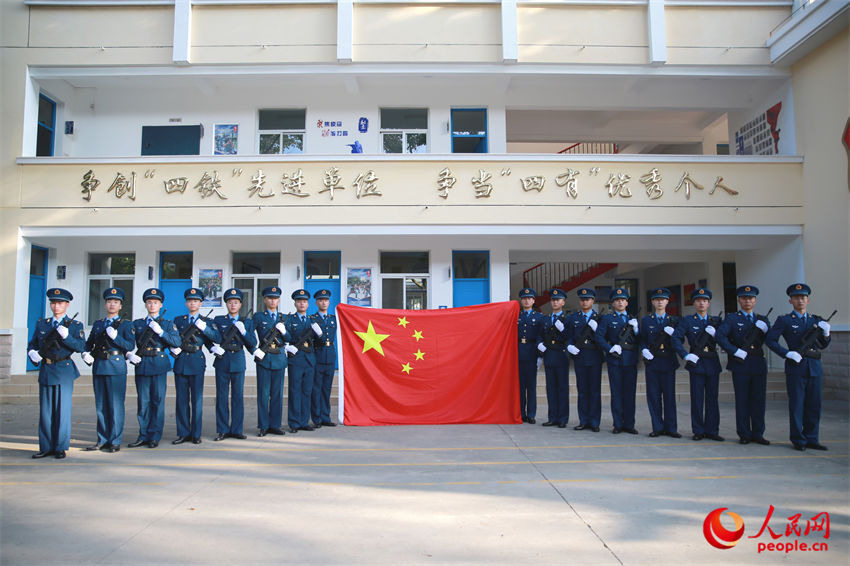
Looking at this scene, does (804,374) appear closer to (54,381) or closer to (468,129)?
(468,129)

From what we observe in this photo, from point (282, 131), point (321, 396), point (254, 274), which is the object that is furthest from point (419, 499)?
point (282, 131)

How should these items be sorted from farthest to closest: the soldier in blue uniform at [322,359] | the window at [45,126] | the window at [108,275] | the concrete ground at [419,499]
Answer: the window at [108,275]
the window at [45,126]
the soldier in blue uniform at [322,359]
the concrete ground at [419,499]

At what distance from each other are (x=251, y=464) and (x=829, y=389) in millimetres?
9921

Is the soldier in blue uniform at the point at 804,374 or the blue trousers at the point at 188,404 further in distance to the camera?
the blue trousers at the point at 188,404

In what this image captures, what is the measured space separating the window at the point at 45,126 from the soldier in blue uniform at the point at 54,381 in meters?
7.43

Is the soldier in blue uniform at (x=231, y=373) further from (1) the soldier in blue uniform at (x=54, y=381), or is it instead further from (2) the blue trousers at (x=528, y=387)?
(2) the blue trousers at (x=528, y=387)

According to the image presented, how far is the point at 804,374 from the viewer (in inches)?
236

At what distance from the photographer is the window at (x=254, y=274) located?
1131 centimetres

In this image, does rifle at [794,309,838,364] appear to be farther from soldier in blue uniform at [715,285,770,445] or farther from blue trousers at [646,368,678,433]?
blue trousers at [646,368,678,433]

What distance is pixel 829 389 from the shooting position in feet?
30.5

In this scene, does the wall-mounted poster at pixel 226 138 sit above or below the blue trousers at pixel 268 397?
above

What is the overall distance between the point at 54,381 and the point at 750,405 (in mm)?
8054

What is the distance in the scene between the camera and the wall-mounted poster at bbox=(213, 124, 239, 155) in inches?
453

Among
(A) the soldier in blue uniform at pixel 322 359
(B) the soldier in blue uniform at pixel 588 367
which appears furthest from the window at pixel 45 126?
(B) the soldier in blue uniform at pixel 588 367
